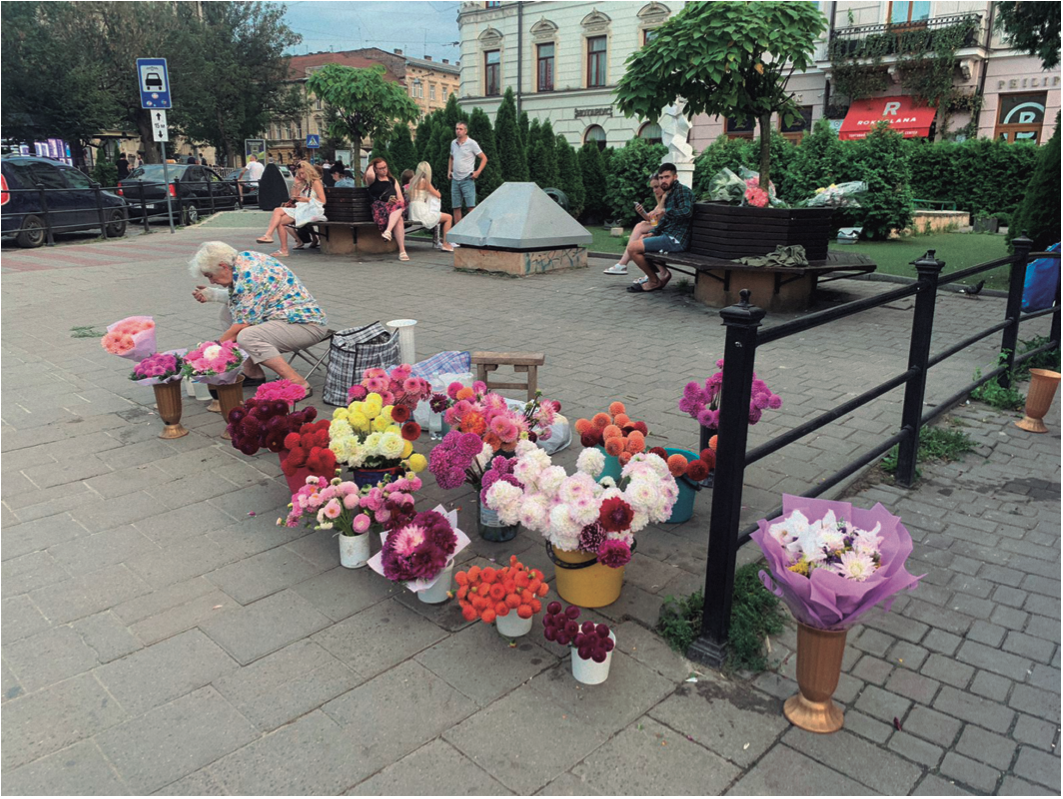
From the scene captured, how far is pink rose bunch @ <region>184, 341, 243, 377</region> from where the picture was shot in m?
4.69

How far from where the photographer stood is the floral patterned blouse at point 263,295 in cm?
528

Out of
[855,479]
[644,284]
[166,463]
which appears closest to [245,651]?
[166,463]

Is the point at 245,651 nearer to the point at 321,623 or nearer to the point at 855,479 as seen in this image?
the point at 321,623

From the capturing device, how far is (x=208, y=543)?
140 inches

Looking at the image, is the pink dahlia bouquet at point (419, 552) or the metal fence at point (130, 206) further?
the metal fence at point (130, 206)

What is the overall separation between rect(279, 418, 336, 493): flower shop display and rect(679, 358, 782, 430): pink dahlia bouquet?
175cm

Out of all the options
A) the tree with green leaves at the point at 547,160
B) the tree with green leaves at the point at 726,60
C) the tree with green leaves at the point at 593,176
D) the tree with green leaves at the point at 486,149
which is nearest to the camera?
the tree with green leaves at the point at 726,60

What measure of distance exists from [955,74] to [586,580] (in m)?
31.3

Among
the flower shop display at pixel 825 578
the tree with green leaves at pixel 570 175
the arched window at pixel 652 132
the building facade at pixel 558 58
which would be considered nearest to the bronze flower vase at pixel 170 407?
the flower shop display at pixel 825 578

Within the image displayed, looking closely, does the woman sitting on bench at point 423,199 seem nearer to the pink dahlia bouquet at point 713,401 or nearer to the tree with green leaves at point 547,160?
the tree with green leaves at point 547,160

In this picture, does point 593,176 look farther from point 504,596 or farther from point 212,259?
point 504,596

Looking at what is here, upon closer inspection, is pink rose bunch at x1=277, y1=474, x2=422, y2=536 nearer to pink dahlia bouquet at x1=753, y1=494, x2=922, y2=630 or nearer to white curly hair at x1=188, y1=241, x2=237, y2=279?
pink dahlia bouquet at x1=753, y1=494, x2=922, y2=630

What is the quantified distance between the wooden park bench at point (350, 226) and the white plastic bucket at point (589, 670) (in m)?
11.0

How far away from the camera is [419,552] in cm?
289
